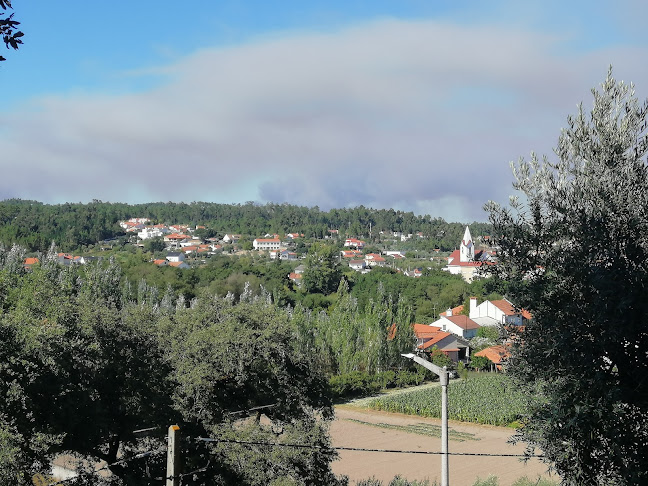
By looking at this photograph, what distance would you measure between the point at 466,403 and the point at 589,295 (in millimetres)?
33633

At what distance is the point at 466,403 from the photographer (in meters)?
40.3

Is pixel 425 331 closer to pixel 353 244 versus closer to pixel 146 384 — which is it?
pixel 146 384

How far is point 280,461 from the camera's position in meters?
15.8

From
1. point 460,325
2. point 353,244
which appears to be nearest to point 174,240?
point 353,244

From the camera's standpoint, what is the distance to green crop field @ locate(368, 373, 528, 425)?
1463 inches

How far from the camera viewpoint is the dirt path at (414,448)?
24.5 metres

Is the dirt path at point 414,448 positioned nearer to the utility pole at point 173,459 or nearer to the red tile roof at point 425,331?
the utility pole at point 173,459

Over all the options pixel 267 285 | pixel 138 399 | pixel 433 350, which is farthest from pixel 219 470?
pixel 267 285

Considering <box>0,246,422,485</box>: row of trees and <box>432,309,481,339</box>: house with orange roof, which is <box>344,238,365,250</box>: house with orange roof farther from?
<box>0,246,422,485</box>: row of trees

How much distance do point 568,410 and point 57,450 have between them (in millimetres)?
9784

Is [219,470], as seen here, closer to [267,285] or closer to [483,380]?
[483,380]

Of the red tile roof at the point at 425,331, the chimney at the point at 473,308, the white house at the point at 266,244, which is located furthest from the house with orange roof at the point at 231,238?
the red tile roof at the point at 425,331

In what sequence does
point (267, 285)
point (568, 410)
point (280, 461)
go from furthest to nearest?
point (267, 285) < point (280, 461) < point (568, 410)

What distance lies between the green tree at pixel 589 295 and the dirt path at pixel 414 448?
1090cm
